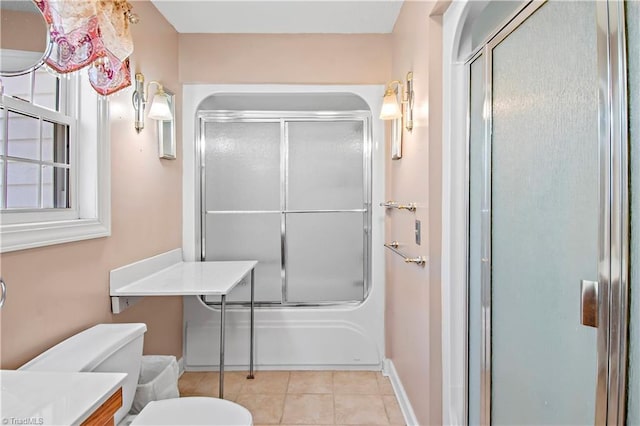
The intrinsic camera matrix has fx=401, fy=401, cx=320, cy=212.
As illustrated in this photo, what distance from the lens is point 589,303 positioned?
914 mm

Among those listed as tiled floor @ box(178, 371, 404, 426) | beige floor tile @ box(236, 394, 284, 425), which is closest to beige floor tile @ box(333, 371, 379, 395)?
tiled floor @ box(178, 371, 404, 426)

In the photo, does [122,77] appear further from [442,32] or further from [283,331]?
[283,331]

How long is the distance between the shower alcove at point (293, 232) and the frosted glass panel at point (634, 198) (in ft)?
7.06

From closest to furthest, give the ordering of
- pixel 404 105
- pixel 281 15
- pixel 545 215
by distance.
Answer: pixel 545 215 → pixel 404 105 → pixel 281 15

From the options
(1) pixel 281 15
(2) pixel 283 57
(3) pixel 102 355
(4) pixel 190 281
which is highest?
(1) pixel 281 15

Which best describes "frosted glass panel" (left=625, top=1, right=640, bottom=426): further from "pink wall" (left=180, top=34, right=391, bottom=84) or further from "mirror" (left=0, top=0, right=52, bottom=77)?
"pink wall" (left=180, top=34, right=391, bottom=84)

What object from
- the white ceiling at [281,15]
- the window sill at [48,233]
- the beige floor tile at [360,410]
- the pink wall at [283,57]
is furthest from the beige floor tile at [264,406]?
the white ceiling at [281,15]

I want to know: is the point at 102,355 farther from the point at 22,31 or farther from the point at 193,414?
the point at 22,31

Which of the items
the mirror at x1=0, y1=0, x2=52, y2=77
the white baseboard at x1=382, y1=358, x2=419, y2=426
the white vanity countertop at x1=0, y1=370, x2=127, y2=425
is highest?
the mirror at x1=0, y1=0, x2=52, y2=77

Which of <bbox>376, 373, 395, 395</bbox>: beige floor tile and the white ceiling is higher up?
the white ceiling

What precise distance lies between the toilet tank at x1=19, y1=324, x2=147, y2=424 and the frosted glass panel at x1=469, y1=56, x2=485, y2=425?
1.32 meters

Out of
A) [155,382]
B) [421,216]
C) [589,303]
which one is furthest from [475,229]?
[155,382]

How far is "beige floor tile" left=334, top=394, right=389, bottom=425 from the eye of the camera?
2279mm

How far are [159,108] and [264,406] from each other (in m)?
1.88
